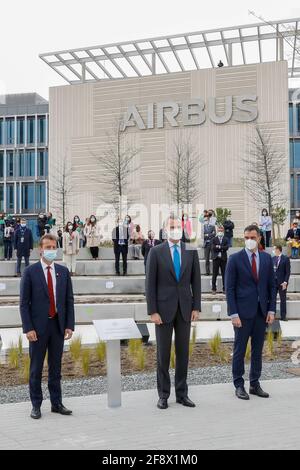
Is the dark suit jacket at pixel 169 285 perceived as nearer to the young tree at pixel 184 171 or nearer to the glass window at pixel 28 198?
the young tree at pixel 184 171

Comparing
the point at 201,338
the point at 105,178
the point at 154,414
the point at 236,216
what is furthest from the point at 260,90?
the point at 154,414

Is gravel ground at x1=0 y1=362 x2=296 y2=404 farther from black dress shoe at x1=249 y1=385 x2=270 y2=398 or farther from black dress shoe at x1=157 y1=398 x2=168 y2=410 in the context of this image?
black dress shoe at x1=157 y1=398 x2=168 y2=410

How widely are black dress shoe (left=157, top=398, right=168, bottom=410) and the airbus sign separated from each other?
38138mm

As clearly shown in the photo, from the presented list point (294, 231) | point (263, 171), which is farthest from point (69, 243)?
point (263, 171)

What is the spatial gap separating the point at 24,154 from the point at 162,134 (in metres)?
31.8

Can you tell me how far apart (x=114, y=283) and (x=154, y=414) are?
13599 millimetres

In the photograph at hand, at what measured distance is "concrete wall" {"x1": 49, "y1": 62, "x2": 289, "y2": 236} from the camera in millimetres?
42969

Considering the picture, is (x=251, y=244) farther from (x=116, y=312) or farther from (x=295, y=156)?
(x=295, y=156)

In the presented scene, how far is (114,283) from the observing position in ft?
66.2

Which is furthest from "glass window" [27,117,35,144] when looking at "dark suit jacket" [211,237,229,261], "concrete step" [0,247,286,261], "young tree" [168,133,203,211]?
"dark suit jacket" [211,237,229,261]

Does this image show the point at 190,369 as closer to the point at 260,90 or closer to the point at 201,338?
the point at 201,338

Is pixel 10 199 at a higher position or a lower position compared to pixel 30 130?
lower

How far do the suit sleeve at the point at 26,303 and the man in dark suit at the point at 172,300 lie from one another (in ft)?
4.50

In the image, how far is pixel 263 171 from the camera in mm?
40094
